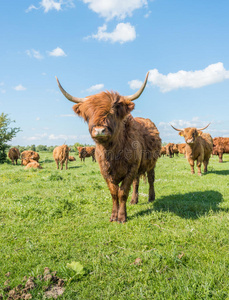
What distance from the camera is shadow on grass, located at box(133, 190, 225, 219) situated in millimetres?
5125

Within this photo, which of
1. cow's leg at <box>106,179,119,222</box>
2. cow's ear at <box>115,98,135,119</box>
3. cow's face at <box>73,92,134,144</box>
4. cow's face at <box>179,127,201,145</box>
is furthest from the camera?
cow's face at <box>179,127,201,145</box>

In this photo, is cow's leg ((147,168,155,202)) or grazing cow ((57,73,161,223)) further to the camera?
cow's leg ((147,168,155,202))

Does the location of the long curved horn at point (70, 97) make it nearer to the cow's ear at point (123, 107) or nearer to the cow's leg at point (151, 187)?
the cow's ear at point (123, 107)

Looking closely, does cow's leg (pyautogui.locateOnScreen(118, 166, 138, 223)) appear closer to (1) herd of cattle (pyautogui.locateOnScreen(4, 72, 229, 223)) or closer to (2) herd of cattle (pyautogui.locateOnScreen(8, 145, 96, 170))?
(1) herd of cattle (pyautogui.locateOnScreen(4, 72, 229, 223))

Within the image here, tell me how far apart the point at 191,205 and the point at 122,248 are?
2827 millimetres

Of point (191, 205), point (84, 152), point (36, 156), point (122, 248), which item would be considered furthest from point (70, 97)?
point (84, 152)

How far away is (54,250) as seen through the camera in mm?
3609

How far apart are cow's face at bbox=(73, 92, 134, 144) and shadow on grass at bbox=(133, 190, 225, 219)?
2.33 meters

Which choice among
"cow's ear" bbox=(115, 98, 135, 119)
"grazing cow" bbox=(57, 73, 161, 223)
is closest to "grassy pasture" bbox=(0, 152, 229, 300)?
"grazing cow" bbox=(57, 73, 161, 223)

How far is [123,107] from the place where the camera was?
4199mm

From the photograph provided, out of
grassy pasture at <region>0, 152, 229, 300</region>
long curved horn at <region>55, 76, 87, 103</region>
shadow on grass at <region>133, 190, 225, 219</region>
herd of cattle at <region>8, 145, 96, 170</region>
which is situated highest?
long curved horn at <region>55, 76, 87, 103</region>

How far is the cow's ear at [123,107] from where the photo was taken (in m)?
4.14

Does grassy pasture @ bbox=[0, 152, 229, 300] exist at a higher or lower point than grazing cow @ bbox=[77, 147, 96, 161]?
lower

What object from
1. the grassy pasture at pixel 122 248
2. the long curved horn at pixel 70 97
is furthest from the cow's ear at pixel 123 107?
the grassy pasture at pixel 122 248
